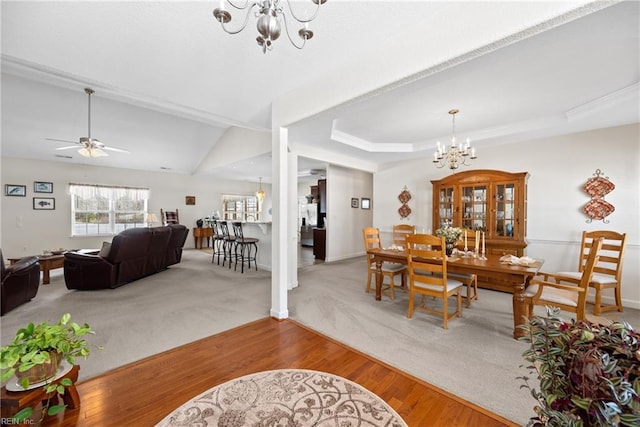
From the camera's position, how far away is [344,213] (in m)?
6.80

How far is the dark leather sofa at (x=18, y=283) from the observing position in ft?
9.79

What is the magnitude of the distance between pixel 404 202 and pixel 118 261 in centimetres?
577

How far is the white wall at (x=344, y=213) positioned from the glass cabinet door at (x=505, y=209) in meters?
2.85

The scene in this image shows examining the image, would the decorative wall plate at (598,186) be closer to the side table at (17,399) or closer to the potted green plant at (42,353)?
the potted green plant at (42,353)

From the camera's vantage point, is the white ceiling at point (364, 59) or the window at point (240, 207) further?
the window at point (240, 207)

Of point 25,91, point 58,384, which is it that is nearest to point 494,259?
point 58,384

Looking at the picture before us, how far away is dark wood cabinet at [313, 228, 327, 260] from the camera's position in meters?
6.53

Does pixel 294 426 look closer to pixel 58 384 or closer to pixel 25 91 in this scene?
pixel 58 384

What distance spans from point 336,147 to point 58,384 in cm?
465

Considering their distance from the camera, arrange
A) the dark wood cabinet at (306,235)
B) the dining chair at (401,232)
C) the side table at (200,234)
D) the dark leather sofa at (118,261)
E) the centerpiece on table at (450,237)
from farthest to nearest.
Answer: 1. the dark wood cabinet at (306,235)
2. the side table at (200,234)
3. the dining chair at (401,232)
4. the dark leather sofa at (118,261)
5. the centerpiece on table at (450,237)

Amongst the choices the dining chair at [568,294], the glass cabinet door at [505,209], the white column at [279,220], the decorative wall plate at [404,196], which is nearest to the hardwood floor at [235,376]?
the white column at [279,220]

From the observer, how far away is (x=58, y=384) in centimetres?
147

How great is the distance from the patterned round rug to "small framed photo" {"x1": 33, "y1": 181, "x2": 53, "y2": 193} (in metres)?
7.85

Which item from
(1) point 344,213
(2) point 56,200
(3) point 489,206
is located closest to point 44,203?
(2) point 56,200
